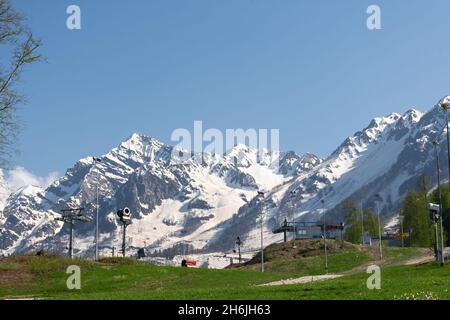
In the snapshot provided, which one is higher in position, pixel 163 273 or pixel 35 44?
pixel 35 44

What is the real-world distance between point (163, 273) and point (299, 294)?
3451cm

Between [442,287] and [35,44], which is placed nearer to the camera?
[442,287]

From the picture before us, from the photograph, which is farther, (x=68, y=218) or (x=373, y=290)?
(x=68, y=218)
